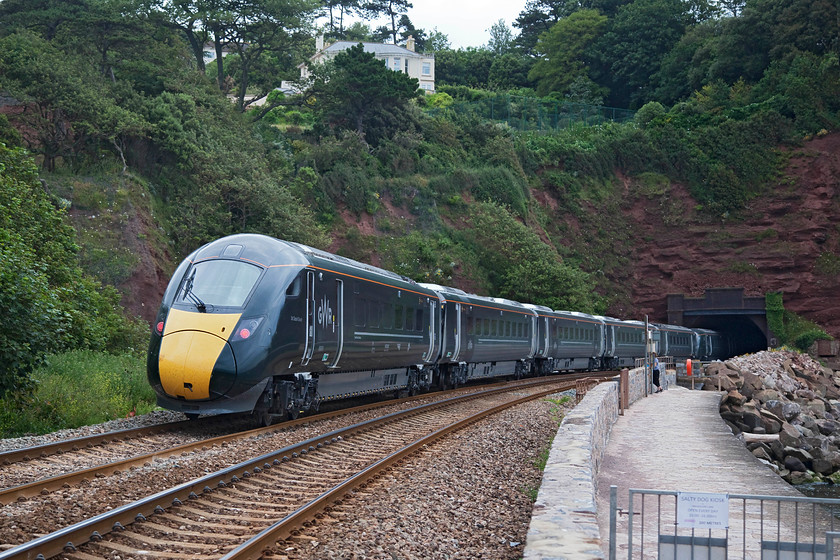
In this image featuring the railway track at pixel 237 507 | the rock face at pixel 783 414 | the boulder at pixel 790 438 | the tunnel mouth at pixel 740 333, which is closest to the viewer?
the railway track at pixel 237 507

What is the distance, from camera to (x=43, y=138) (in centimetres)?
3105

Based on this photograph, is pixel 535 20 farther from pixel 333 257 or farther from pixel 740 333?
pixel 333 257

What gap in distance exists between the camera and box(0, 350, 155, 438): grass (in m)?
12.2

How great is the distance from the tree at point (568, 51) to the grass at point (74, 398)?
68687 mm

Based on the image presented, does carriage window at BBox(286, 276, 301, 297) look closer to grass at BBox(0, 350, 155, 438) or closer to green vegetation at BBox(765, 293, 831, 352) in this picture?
grass at BBox(0, 350, 155, 438)

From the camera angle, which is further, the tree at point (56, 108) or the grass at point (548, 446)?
the tree at point (56, 108)

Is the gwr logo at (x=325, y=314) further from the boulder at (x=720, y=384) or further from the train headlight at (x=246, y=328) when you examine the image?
the boulder at (x=720, y=384)

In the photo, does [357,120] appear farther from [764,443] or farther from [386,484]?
[386,484]

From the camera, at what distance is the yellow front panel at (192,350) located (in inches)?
478

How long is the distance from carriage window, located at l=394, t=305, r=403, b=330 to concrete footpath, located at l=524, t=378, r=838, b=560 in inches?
185

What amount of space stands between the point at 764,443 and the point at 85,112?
26648 millimetres

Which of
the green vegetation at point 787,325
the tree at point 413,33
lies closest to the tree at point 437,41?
the tree at point 413,33

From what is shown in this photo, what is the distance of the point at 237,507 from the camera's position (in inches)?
287

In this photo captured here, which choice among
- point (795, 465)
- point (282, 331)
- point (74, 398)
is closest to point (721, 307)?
point (795, 465)
